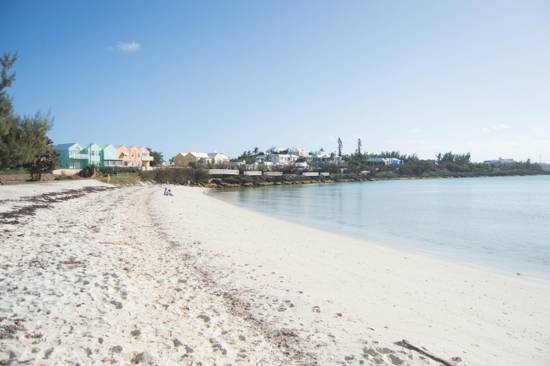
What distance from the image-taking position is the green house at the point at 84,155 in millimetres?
80375

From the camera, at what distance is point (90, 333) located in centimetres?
490

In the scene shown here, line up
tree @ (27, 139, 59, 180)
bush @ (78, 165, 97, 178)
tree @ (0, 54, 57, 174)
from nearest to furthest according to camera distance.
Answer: tree @ (0, 54, 57, 174), tree @ (27, 139, 59, 180), bush @ (78, 165, 97, 178)

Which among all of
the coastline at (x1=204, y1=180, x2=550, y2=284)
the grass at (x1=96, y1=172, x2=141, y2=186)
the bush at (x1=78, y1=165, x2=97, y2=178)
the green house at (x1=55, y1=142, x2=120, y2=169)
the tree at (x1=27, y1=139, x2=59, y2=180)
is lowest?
the coastline at (x1=204, y1=180, x2=550, y2=284)

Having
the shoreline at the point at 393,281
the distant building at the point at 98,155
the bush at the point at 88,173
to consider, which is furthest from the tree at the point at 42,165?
the distant building at the point at 98,155

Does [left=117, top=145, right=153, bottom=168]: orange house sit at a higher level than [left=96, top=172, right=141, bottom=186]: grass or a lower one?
higher

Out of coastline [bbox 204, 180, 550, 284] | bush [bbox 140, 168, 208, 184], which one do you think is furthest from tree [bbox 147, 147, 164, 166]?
coastline [bbox 204, 180, 550, 284]

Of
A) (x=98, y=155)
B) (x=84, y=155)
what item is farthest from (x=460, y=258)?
(x=98, y=155)

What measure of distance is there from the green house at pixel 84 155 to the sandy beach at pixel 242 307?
78.2 meters

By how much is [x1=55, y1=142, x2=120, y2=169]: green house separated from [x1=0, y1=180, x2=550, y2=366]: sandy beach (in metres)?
78.2

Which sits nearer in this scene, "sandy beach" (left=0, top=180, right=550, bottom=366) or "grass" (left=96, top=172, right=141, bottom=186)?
"sandy beach" (left=0, top=180, right=550, bottom=366)

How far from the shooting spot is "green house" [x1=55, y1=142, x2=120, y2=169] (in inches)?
3164

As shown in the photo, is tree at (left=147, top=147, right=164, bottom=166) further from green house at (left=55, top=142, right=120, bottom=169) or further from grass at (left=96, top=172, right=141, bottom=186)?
grass at (left=96, top=172, right=141, bottom=186)

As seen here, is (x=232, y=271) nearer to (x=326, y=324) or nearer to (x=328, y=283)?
(x=328, y=283)

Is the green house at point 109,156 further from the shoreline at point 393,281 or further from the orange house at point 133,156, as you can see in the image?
the shoreline at point 393,281
